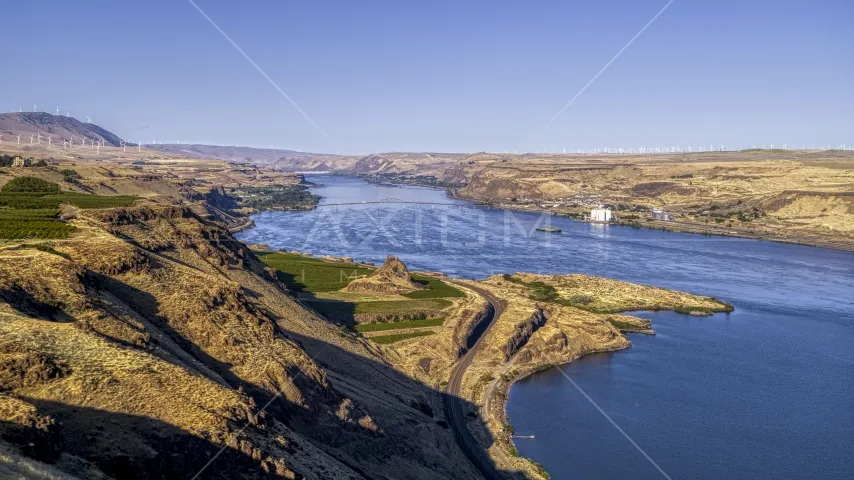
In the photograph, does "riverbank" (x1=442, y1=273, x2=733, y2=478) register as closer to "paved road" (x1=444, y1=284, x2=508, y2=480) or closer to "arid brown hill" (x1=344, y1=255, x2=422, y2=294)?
"paved road" (x1=444, y1=284, x2=508, y2=480)

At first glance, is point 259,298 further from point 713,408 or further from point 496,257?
point 496,257

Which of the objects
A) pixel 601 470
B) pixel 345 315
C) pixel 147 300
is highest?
pixel 147 300

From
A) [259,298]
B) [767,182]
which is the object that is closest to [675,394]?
[259,298]

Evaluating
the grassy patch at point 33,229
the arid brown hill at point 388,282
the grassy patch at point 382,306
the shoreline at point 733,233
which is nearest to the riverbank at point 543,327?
the grassy patch at point 382,306

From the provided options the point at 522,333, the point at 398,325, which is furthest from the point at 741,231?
the point at 398,325

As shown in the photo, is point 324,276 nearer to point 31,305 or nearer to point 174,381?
Result: point 31,305

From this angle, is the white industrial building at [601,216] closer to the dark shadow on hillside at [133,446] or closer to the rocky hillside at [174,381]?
the rocky hillside at [174,381]
